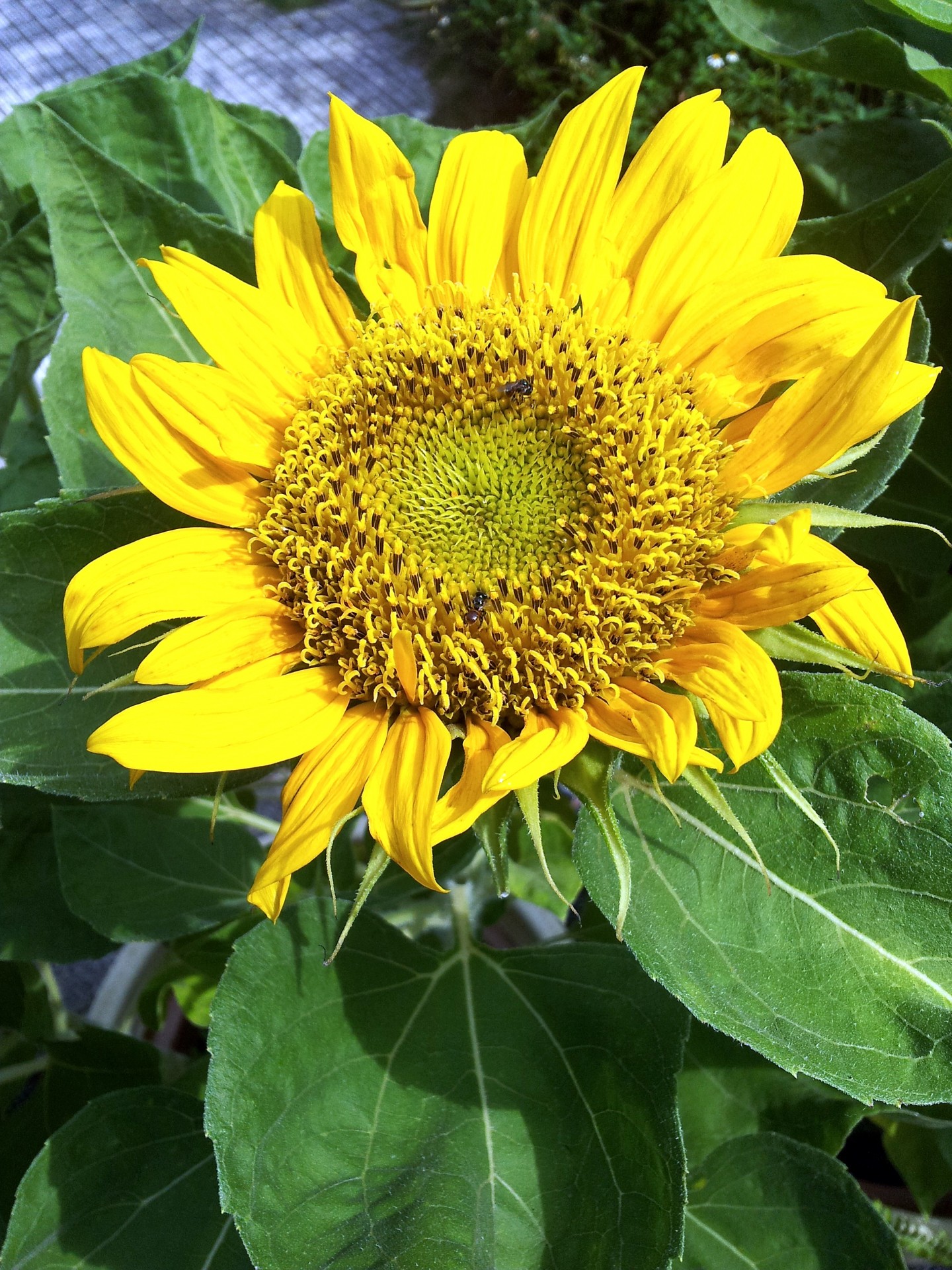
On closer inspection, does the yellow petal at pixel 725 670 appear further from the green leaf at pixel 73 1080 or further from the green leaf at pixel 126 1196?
the green leaf at pixel 73 1080

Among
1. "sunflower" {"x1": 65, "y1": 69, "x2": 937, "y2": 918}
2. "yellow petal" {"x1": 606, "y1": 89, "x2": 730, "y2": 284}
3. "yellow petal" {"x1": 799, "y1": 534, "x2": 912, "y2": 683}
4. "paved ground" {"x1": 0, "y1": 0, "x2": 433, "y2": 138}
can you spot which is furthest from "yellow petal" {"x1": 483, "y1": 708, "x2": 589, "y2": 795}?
"paved ground" {"x1": 0, "y1": 0, "x2": 433, "y2": 138}

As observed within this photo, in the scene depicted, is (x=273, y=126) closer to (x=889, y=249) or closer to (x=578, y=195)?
(x=578, y=195)

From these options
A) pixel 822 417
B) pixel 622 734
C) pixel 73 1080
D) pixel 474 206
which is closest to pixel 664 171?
pixel 474 206

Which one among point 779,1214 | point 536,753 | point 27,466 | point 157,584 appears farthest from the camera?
point 27,466

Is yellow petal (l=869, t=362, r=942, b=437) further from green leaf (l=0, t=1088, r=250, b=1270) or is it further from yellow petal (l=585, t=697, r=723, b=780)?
green leaf (l=0, t=1088, r=250, b=1270)

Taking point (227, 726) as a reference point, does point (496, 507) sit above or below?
above

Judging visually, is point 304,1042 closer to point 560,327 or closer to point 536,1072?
point 536,1072
